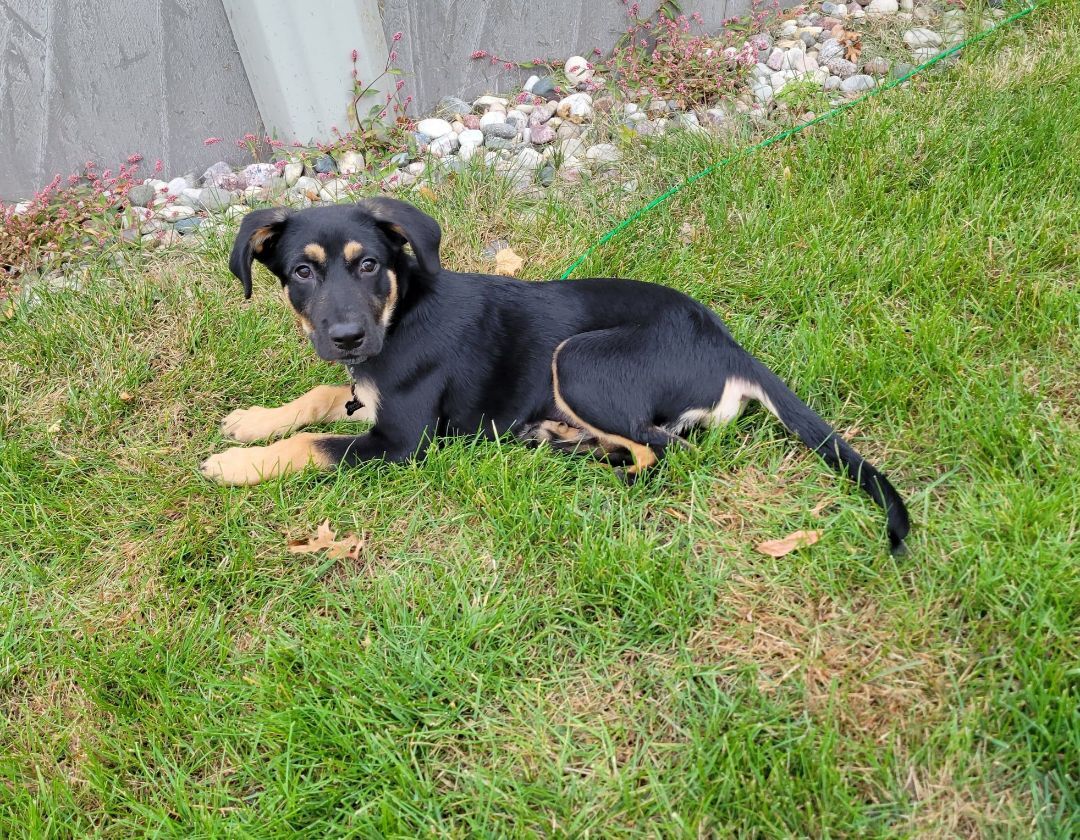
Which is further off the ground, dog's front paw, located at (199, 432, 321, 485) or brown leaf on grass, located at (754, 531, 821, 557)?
dog's front paw, located at (199, 432, 321, 485)

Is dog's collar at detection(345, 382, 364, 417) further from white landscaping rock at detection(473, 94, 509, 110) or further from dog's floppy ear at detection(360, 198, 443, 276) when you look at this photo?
white landscaping rock at detection(473, 94, 509, 110)

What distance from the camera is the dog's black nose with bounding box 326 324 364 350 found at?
2768 millimetres

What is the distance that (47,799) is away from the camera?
84.0 inches

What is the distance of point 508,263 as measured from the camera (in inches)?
160

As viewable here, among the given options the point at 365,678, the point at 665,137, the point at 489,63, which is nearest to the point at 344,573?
the point at 365,678

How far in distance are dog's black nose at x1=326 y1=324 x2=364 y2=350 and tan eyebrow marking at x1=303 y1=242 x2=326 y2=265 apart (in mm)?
293

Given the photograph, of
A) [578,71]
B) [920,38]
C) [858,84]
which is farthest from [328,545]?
[920,38]

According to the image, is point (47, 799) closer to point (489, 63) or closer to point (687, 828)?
point (687, 828)

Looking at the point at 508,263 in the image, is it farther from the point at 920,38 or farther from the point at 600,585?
the point at 920,38

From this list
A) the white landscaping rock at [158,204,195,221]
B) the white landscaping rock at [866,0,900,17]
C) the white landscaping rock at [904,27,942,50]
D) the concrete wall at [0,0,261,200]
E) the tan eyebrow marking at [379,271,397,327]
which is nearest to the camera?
the tan eyebrow marking at [379,271,397,327]

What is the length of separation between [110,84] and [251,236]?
239 cm

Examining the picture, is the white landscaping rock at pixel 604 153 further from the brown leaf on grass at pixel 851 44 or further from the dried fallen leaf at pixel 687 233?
the brown leaf on grass at pixel 851 44

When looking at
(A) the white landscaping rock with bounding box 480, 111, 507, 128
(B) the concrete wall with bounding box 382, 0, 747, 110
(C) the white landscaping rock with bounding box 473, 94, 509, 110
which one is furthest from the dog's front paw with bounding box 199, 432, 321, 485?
(C) the white landscaping rock with bounding box 473, 94, 509, 110

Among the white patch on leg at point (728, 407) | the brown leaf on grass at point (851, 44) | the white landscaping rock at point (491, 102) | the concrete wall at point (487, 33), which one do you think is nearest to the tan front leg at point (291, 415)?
the white patch on leg at point (728, 407)
